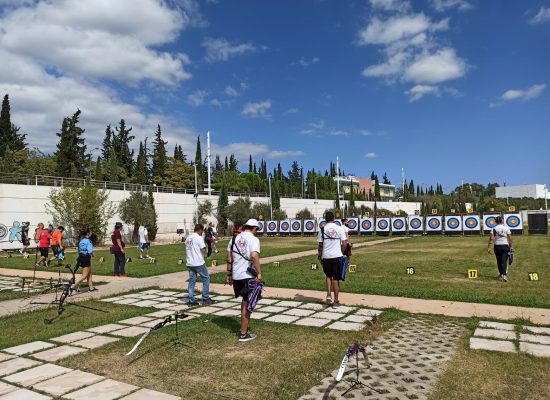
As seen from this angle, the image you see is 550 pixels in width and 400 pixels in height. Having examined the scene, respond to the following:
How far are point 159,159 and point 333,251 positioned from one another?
58.3 meters

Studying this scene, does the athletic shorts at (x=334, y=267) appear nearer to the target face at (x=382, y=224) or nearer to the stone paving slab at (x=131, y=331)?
the stone paving slab at (x=131, y=331)

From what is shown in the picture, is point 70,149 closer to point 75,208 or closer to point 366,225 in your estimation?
point 75,208

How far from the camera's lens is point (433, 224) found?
36.9 meters

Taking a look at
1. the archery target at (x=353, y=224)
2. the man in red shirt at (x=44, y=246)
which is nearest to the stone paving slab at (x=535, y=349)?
the man in red shirt at (x=44, y=246)

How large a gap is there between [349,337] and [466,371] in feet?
5.70

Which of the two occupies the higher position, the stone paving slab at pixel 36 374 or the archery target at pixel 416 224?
the archery target at pixel 416 224

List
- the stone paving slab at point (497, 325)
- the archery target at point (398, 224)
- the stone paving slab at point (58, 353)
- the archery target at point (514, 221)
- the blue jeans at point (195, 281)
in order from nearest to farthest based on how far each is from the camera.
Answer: the stone paving slab at point (58, 353)
the stone paving slab at point (497, 325)
the blue jeans at point (195, 281)
the archery target at point (514, 221)
the archery target at point (398, 224)

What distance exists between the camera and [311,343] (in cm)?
577

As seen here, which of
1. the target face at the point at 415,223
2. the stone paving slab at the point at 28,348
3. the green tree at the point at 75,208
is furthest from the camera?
the target face at the point at 415,223

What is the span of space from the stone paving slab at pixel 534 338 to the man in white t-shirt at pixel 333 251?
316 cm

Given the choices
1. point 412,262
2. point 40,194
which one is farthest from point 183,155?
point 412,262

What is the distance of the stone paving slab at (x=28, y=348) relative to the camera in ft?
18.6

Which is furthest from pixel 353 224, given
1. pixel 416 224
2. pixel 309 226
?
pixel 416 224

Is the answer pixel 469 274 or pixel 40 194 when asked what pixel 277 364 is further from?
pixel 40 194
